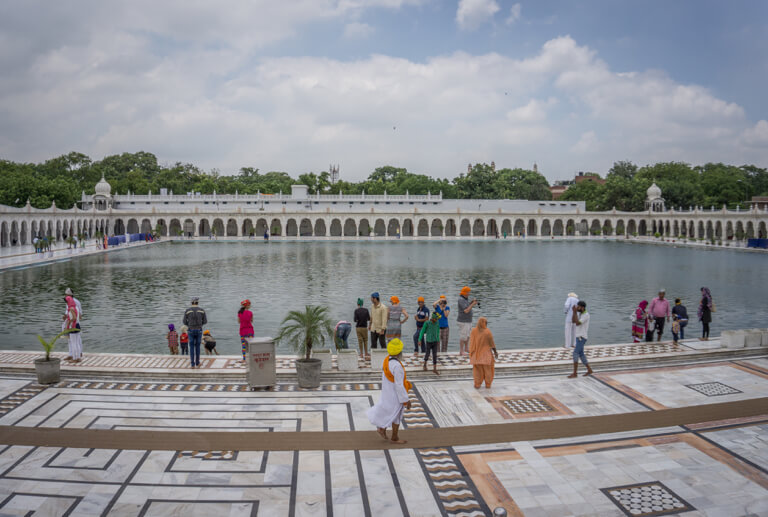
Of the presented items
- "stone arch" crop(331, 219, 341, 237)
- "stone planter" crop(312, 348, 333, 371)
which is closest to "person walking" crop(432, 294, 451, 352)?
"stone planter" crop(312, 348, 333, 371)

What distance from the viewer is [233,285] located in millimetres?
25734

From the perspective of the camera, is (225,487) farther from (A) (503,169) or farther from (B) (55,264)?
(A) (503,169)

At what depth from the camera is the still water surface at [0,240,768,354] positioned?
54.0 feet

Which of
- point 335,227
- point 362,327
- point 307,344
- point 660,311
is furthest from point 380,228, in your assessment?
point 307,344

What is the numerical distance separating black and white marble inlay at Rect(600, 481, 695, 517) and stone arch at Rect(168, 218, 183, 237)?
238ft

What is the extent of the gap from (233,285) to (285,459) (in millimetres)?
19479

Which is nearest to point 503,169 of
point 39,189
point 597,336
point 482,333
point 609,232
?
point 609,232

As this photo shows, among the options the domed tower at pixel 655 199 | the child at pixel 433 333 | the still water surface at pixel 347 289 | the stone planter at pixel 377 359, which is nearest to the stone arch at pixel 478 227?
the domed tower at pixel 655 199

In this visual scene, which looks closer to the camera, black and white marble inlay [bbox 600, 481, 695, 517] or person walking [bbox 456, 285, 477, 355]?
black and white marble inlay [bbox 600, 481, 695, 517]

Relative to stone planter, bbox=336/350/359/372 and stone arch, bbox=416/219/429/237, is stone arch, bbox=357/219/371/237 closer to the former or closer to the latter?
stone arch, bbox=416/219/429/237

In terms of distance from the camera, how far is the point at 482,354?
9875 mm

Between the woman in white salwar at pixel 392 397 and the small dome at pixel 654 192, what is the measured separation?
81.3 metres

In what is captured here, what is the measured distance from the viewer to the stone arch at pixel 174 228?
7294 cm

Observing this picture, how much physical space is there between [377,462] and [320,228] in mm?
72456
